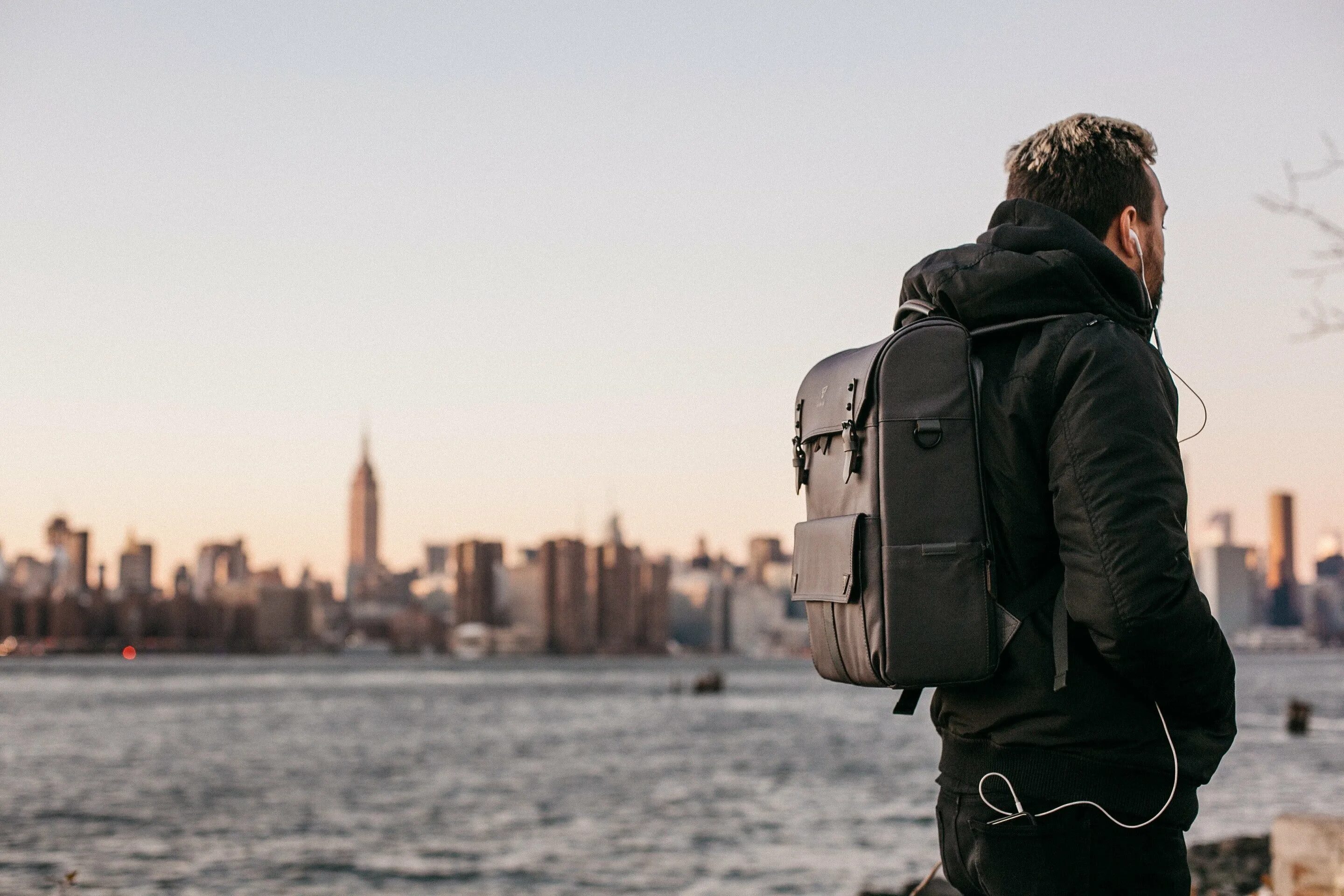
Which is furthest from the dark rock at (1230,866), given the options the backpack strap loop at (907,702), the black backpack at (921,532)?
the black backpack at (921,532)

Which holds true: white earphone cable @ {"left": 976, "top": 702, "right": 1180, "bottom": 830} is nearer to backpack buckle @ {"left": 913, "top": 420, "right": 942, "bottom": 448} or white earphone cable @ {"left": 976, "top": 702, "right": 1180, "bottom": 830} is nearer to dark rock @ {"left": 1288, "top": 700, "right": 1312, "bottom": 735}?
backpack buckle @ {"left": 913, "top": 420, "right": 942, "bottom": 448}

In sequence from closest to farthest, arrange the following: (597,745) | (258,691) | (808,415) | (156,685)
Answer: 1. (808,415)
2. (597,745)
3. (258,691)
4. (156,685)

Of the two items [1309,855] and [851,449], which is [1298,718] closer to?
[1309,855]

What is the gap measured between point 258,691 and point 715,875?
364 feet

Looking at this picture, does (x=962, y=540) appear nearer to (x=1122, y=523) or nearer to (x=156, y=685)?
(x=1122, y=523)

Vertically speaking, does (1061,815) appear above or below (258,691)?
above

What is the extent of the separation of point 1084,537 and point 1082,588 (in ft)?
0.34

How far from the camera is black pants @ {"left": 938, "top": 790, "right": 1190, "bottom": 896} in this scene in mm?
2887

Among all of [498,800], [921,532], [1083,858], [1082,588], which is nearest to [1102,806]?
[1083,858]

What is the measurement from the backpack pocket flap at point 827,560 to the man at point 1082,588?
306mm

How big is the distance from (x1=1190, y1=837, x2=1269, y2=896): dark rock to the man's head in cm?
1040

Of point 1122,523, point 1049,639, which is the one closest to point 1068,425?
point 1122,523

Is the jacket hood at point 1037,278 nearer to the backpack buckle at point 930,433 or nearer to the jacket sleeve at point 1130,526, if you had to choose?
the jacket sleeve at point 1130,526

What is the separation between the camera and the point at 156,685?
15088 centimetres
